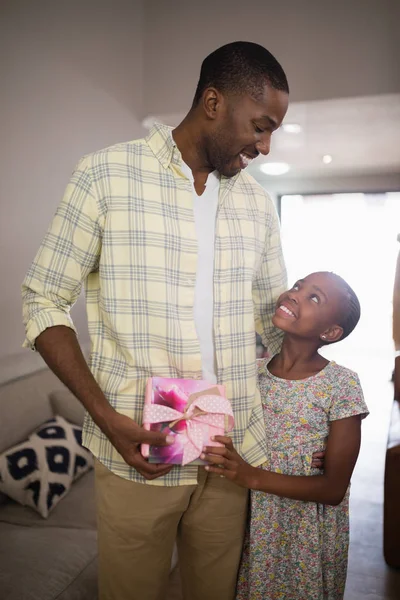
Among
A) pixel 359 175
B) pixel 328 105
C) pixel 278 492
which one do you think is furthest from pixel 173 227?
pixel 359 175

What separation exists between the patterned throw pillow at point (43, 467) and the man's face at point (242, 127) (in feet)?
4.56

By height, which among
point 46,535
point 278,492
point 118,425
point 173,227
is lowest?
point 46,535

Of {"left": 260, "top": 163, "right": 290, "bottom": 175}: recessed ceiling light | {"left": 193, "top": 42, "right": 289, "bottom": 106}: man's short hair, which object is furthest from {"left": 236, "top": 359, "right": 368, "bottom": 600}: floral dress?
{"left": 260, "top": 163, "right": 290, "bottom": 175}: recessed ceiling light

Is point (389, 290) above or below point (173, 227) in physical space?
below

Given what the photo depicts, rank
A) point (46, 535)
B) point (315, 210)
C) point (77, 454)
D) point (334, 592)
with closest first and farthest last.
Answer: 1. point (334, 592)
2. point (46, 535)
3. point (77, 454)
4. point (315, 210)

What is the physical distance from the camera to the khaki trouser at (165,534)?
1100 mm

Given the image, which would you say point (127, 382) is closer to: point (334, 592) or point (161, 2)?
point (334, 592)

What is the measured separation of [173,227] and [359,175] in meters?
6.99

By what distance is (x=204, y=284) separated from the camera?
1147 mm

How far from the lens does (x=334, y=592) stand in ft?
4.13

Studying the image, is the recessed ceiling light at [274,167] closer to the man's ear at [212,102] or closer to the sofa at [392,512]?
the sofa at [392,512]

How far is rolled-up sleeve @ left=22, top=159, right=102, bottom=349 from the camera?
3.36ft

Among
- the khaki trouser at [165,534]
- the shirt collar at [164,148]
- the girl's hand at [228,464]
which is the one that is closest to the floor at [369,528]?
the khaki trouser at [165,534]

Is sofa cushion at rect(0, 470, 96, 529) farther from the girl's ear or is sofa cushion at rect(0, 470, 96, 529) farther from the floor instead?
the girl's ear
